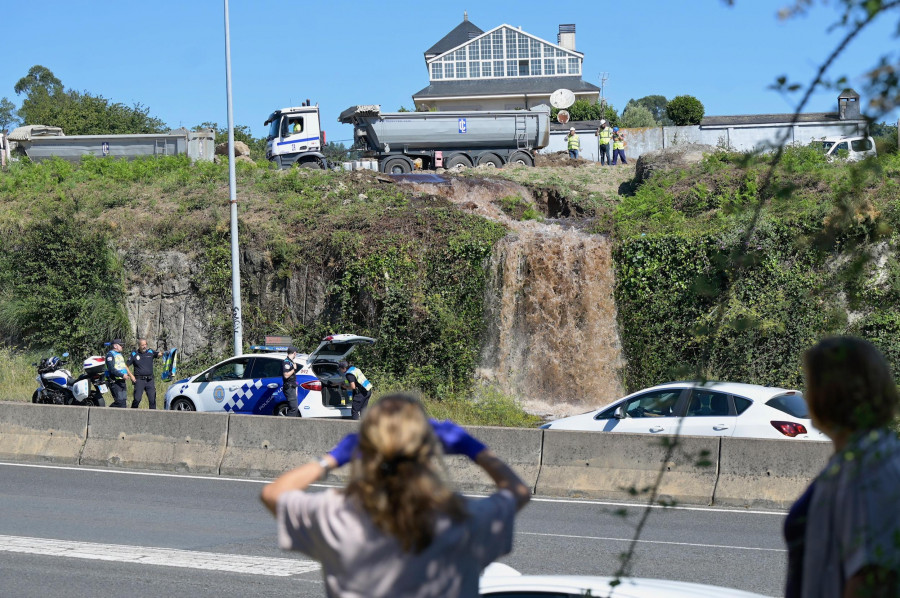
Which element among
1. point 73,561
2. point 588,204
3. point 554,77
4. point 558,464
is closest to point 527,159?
point 588,204

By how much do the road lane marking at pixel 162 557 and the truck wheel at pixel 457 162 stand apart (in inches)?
1079

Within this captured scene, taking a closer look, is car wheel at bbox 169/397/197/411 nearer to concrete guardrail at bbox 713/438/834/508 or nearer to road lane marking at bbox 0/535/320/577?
road lane marking at bbox 0/535/320/577

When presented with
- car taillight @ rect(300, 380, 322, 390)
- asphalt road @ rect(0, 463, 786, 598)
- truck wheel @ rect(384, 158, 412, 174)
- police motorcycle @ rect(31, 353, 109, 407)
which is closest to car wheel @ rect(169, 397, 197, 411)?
police motorcycle @ rect(31, 353, 109, 407)

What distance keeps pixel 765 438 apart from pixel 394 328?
496 inches

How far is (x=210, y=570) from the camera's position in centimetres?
827

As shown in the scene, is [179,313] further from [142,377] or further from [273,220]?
[142,377]

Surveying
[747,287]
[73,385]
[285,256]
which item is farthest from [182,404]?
[747,287]

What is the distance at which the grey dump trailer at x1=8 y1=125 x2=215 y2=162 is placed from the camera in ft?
113

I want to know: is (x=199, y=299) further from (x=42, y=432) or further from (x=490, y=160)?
(x=490, y=160)

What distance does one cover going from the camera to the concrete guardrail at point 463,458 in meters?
11.6

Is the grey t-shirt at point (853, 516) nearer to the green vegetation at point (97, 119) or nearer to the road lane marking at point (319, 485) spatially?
the road lane marking at point (319, 485)

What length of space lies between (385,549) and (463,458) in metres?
10.7

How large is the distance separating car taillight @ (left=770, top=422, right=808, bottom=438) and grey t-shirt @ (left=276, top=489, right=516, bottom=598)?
34.4ft

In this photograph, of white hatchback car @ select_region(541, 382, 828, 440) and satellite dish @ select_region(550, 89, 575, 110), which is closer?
white hatchback car @ select_region(541, 382, 828, 440)
